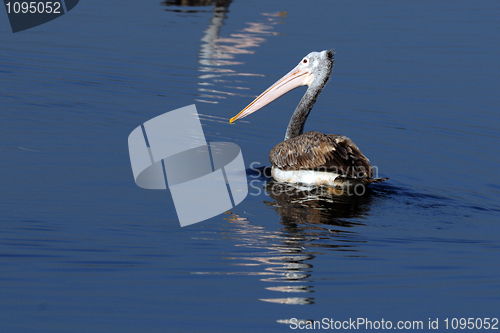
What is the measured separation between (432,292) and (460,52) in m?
10.4

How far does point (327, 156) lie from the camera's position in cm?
714

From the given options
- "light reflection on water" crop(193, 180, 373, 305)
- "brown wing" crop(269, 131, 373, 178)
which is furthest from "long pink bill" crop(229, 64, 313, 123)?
"light reflection on water" crop(193, 180, 373, 305)

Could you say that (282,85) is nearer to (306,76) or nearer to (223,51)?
(306,76)

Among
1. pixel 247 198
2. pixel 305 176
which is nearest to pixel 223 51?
pixel 305 176

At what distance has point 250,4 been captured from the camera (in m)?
19.5

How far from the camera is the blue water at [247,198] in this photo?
4551 millimetres

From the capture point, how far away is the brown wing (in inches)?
280

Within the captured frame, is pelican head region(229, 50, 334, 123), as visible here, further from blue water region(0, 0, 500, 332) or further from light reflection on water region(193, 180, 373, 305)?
light reflection on water region(193, 180, 373, 305)

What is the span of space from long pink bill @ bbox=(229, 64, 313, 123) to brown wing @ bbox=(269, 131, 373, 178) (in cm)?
140

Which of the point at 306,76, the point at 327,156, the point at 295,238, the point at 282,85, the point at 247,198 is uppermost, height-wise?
the point at 306,76

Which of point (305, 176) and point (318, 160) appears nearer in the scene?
point (318, 160)

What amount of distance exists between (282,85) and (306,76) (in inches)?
13.5

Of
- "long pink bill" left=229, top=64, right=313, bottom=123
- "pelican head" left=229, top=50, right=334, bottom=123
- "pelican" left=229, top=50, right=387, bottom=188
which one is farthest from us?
"long pink bill" left=229, top=64, right=313, bottom=123

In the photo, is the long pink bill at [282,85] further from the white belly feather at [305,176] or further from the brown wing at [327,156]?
the brown wing at [327,156]
